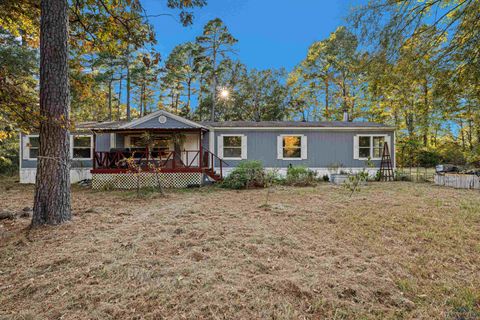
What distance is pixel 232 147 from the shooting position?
481 inches

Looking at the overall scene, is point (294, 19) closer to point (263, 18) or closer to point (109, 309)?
point (263, 18)

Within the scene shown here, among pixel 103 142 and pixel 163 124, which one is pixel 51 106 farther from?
pixel 103 142

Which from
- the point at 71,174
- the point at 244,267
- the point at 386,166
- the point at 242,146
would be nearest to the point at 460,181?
the point at 386,166

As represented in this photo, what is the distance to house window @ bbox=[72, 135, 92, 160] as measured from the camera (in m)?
11.9

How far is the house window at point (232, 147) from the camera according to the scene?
12.2m

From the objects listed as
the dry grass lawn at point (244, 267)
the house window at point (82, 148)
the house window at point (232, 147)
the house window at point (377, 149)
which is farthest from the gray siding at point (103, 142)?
the house window at point (377, 149)

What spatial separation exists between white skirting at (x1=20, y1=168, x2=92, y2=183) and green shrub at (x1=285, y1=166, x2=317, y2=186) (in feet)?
33.6

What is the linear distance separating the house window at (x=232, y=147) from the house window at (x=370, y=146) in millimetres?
6237

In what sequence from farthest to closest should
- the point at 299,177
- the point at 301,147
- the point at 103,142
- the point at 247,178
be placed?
the point at 301,147 < the point at 103,142 < the point at 299,177 < the point at 247,178

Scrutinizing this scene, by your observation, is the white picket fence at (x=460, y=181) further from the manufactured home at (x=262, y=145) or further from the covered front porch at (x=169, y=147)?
the covered front porch at (x=169, y=147)

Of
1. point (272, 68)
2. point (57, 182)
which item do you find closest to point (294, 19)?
point (272, 68)

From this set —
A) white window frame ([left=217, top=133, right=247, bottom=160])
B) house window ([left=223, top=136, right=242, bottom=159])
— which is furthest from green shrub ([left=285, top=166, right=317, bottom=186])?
house window ([left=223, top=136, right=242, bottom=159])

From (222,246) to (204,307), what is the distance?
136cm

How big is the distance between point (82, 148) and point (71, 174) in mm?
1405
